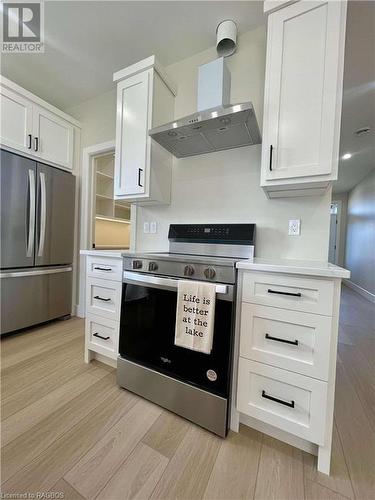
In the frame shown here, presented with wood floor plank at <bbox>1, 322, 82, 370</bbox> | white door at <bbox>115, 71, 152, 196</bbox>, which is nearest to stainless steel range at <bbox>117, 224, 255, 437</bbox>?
white door at <bbox>115, 71, 152, 196</bbox>

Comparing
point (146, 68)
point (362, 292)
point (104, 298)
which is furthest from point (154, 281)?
point (362, 292)

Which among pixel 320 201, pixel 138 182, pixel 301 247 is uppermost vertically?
pixel 138 182

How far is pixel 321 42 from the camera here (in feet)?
4.16

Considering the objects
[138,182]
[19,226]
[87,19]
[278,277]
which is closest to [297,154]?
[278,277]

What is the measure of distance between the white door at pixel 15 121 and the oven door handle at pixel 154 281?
192 centimetres

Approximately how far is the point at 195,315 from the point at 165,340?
0.32m

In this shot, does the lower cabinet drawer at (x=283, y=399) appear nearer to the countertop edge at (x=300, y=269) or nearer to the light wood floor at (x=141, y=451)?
the light wood floor at (x=141, y=451)

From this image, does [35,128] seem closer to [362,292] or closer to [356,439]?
[356,439]

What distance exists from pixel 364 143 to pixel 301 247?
11.5ft

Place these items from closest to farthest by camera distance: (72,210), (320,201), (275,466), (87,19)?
1. (275,466)
2. (320,201)
3. (87,19)
4. (72,210)

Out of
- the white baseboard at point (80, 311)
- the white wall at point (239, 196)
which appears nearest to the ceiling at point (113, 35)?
the white wall at point (239, 196)

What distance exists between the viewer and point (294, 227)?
163 cm

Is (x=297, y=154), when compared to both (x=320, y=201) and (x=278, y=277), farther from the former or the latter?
(x=278, y=277)

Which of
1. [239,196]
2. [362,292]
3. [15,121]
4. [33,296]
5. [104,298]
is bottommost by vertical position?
[362,292]
